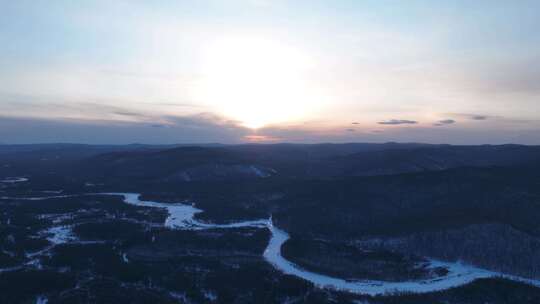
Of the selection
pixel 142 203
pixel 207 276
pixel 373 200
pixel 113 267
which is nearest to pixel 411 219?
pixel 373 200

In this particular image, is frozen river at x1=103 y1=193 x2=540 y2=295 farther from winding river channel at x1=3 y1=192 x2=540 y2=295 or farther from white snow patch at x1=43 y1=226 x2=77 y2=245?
white snow patch at x1=43 y1=226 x2=77 y2=245

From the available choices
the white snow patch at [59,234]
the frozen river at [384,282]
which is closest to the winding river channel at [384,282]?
the frozen river at [384,282]

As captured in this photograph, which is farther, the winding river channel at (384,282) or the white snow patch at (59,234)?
the white snow patch at (59,234)

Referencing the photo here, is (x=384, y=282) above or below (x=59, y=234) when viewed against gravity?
above

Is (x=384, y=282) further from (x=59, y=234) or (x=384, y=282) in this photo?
(x=59, y=234)

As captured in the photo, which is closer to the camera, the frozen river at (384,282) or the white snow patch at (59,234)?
the frozen river at (384,282)

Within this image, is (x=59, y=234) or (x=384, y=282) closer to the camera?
(x=384, y=282)

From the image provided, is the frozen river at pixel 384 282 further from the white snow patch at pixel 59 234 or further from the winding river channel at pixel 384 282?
the white snow patch at pixel 59 234

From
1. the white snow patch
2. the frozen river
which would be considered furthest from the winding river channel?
the white snow patch

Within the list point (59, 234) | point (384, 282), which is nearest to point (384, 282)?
point (384, 282)

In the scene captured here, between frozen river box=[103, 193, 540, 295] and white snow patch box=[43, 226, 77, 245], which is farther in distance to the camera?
white snow patch box=[43, 226, 77, 245]

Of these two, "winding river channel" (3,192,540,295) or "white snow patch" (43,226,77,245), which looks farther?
"white snow patch" (43,226,77,245)
